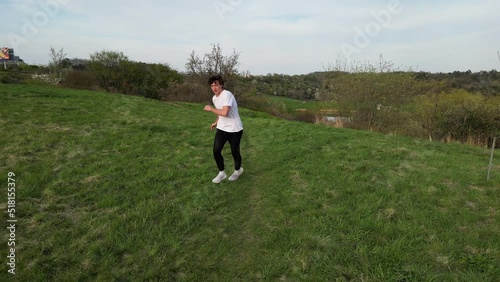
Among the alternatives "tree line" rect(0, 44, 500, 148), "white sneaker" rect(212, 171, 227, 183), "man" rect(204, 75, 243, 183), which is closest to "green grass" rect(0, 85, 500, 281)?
"white sneaker" rect(212, 171, 227, 183)

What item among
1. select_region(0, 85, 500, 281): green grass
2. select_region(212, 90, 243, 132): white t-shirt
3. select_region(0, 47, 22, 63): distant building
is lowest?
select_region(0, 85, 500, 281): green grass

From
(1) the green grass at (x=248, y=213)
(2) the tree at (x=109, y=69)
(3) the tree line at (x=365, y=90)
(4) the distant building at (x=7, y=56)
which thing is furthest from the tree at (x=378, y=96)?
(4) the distant building at (x=7, y=56)

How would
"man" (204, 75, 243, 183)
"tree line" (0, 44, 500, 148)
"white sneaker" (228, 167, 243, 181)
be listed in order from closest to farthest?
"man" (204, 75, 243, 183)
"white sneaker" (228, 167, 243, 181)
"tree line" (0, 44, 500, 148)

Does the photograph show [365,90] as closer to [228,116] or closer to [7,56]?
[228,116]

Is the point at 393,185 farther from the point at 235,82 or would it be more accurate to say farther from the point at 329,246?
the point at 235,82

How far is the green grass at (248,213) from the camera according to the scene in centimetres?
288

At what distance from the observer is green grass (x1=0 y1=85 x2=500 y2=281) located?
2883 mm

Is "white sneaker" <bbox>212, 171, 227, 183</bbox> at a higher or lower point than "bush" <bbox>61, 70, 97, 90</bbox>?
lower

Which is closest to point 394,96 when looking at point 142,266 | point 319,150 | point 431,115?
point 431,115

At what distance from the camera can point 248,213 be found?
407cm

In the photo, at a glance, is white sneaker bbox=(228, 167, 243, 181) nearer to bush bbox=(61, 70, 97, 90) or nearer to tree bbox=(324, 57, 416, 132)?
tree bbox=(324, 57, 416, 132)

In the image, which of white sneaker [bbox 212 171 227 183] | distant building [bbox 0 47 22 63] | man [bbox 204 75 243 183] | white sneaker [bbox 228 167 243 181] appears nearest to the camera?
man [bbox 204 75 243 183]

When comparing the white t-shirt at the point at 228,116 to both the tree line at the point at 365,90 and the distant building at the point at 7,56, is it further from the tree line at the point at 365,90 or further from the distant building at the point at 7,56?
the distant building at the point at 7,56

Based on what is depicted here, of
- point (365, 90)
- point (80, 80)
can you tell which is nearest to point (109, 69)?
point (80, 80)
